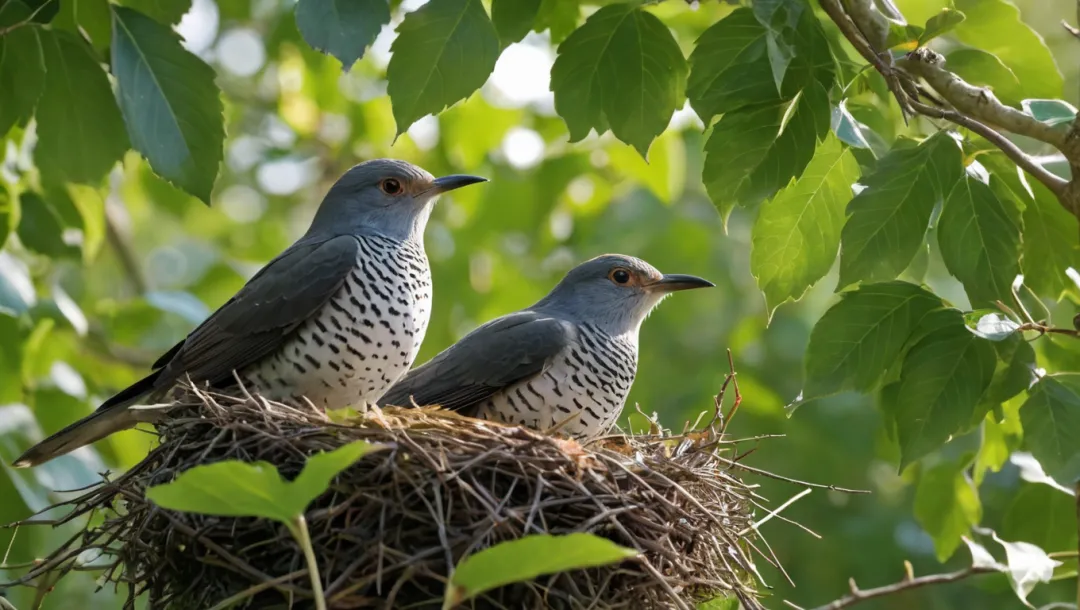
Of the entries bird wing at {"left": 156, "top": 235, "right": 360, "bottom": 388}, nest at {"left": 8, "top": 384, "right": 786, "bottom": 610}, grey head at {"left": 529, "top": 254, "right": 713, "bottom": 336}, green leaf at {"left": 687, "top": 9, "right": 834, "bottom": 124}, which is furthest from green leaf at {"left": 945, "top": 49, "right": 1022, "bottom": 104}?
bird wing at {"left": 156, "top": 235, "right": 360, "bottom": 388}

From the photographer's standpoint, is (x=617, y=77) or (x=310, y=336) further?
(x=310, y=336)

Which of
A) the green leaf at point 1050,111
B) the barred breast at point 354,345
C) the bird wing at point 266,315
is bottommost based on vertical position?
the green leaf at point 1050,111

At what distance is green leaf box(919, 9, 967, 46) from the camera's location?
3.46m

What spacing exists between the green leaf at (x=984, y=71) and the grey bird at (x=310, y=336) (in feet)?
7.05

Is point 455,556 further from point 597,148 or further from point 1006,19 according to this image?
point 597,148

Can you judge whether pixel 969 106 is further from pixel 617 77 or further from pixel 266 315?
pixel 266 315

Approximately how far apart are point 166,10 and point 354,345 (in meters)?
1.37

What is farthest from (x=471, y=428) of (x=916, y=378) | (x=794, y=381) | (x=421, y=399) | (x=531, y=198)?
(x=794, y=381)

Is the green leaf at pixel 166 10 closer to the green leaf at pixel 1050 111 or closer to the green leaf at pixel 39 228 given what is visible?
the green leaf at pixel 39 228

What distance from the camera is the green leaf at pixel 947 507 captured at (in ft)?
16.6

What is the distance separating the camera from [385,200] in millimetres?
5184

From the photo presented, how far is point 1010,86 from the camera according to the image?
3.99 m

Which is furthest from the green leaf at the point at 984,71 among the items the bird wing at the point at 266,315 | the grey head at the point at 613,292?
the bird wing at the point at 266,315

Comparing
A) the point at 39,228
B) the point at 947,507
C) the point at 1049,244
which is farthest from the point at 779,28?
the point at 39,228
